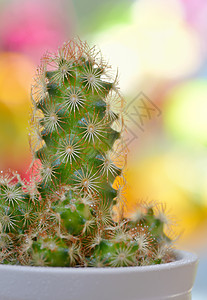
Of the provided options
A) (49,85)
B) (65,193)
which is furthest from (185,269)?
(49,85)

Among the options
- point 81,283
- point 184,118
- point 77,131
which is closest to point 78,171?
point 77,131

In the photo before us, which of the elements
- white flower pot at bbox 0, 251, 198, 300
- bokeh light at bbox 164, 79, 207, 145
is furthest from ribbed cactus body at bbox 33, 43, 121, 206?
bokeh light at bbox 164, 79, 207, 145

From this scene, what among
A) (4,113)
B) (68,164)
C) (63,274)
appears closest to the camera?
(63,274)

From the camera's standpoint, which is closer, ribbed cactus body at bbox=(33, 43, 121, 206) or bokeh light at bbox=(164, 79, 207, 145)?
ribbed cactus body at bbox=(33, 43, 121, 206)

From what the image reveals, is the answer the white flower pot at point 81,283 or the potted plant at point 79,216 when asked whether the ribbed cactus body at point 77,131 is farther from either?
the white flower pot at point 81,283

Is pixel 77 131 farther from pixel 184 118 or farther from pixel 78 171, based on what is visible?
pixel 184 118

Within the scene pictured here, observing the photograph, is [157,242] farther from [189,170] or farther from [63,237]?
[189,170]

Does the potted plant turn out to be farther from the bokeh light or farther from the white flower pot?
the bokeh light
